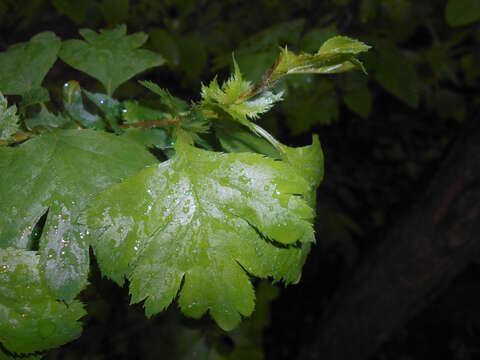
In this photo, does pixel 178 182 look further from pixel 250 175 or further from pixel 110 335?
pixel 110 335

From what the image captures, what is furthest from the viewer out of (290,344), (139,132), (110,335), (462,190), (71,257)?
(290,344)

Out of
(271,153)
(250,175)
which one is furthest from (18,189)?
(271,153)

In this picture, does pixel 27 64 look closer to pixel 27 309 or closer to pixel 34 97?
pixel 34 97

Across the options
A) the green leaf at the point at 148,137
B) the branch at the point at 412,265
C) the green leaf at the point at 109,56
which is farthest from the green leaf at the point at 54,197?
the branch at the point at 412,265

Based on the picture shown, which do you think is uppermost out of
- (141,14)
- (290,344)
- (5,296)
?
(5,296)

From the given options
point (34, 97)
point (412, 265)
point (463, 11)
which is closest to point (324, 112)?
A: point (463, 11)

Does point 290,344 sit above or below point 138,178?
below
